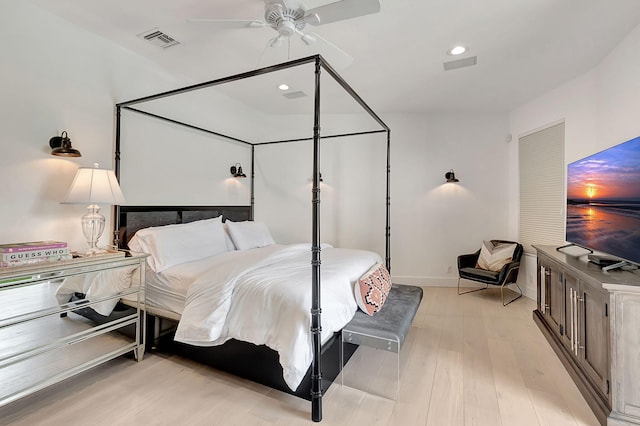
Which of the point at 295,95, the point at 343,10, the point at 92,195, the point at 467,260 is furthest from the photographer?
the point at 467,260

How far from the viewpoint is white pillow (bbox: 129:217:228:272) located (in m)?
2.74

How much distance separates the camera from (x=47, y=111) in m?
2.51

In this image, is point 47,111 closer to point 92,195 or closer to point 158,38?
point 92,195

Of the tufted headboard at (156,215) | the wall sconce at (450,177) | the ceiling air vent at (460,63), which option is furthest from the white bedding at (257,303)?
the wall sconce at (450,177)

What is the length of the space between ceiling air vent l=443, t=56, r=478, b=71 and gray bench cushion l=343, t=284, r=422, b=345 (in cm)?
257

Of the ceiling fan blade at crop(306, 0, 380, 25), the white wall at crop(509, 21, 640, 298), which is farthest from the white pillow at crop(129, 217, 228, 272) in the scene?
the white wall at crop(509, 21, 640, 298)

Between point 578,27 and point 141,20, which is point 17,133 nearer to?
point 141,20

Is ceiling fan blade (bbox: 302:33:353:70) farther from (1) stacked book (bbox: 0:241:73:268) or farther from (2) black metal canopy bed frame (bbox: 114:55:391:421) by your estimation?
(1) stacked book (bbox: 0:241:73:268)

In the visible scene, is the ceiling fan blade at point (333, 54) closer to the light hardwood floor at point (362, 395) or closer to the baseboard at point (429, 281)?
the light hardwood floor at point (362, 395)

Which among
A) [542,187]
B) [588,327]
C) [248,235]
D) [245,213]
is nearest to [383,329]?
[588,327]

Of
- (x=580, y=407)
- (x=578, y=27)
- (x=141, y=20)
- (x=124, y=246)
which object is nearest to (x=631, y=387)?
(x=580, y=407)

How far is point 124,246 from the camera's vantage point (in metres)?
3.05

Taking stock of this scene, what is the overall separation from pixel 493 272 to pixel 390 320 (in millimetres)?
2587

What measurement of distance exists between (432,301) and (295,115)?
3.83m
